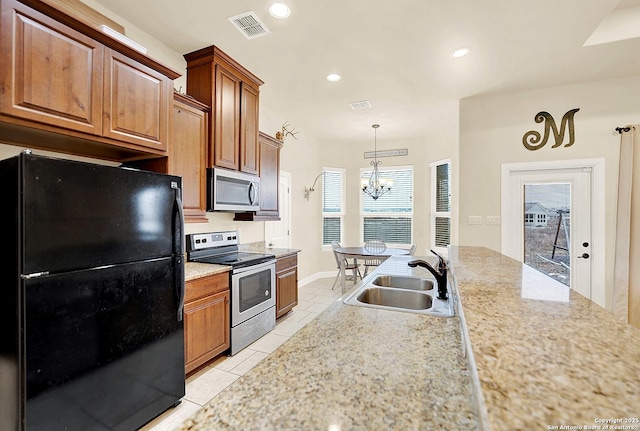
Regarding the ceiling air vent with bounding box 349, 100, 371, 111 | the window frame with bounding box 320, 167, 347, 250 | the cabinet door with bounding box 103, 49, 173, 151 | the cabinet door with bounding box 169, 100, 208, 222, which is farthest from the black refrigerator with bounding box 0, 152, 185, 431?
the window frame with bounding box 320, 167, 347, 250

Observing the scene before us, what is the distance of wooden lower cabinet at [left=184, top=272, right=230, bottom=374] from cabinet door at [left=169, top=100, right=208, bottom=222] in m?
0.60

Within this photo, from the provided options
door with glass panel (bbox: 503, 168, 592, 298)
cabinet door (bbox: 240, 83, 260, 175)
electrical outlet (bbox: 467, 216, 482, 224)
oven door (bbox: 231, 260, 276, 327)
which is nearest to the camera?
oven door (bbox: 231, 260, 276, 327)

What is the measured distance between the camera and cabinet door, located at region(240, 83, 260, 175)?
3.18 m

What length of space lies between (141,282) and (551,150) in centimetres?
437

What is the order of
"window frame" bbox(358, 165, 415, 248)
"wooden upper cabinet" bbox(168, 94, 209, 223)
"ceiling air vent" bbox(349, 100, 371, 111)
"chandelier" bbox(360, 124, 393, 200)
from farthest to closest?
"window frame" bbox(358, 165, 415, 248) → "chandelier" bbox(360, 124, 393, 200) → "ceiling air vent" bbox(349, 100, 371, 111) → "wooden upper cabinet" bbox(168, 94, 209, 223)

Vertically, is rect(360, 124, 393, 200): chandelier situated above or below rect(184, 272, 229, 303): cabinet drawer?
above

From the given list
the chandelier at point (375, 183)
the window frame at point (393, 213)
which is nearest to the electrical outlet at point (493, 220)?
the chandelier at point (375, 183)

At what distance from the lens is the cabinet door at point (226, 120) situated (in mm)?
2834

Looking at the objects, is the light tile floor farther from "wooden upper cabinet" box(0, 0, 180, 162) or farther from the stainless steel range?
"wooden upper cabinet" box(0, 0, 180, 162)

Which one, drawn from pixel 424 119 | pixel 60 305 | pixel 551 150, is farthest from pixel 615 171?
pixel 60 305

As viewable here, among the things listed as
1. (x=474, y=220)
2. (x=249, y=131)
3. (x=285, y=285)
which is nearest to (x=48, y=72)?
(x=249, y=131)

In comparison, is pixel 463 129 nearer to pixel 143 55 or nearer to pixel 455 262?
pixel 455 262

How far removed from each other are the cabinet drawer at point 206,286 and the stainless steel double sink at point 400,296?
132 cm

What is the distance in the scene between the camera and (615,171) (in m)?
3.25
